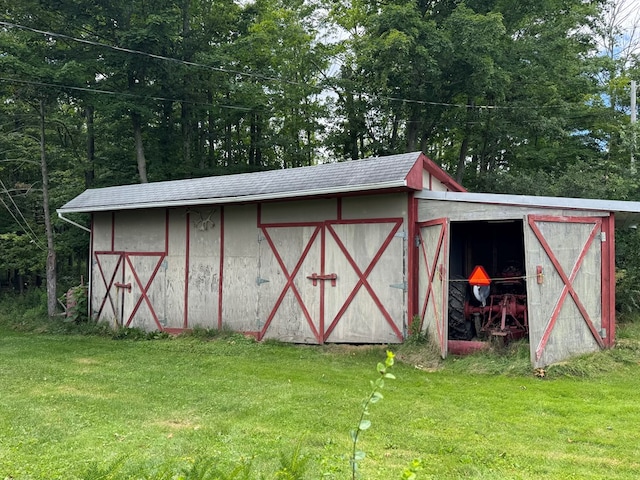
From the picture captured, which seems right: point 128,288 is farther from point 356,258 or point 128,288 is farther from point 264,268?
point 356,258

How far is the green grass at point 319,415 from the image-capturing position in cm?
338

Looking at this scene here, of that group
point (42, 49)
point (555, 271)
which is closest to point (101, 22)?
point (42, 49)

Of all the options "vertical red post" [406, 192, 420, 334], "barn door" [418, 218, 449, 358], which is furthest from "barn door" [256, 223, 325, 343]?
"barn door" [418, 218, 449, 358]

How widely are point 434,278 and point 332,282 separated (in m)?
1.88

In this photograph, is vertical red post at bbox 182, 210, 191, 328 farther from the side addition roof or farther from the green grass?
the green grass

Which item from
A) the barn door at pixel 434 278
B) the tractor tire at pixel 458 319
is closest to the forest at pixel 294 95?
the tractor tire at pixel 458 319

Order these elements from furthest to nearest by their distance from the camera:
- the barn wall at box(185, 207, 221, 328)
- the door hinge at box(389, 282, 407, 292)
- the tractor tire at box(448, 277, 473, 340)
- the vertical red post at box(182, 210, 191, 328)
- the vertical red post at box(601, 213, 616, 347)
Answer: the vertical red post at box(182, 210, 191, 328), the barn wall at box(185, 207, 221, 328), the tractor tire at box(448, 277, 473, 340), the door hinge at box(389, 282, 407, 292), the vertical red post at box(601, 213, 616, 347)

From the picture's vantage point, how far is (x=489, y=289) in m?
7.54

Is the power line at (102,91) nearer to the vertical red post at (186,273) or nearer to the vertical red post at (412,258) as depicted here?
the vertical red post at (186,273)

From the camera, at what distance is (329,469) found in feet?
10.5

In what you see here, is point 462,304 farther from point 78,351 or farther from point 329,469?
point 78,351

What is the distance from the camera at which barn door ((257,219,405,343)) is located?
768 cm

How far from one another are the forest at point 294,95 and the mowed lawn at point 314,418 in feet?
23.5

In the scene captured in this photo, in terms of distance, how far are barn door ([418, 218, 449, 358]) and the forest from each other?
20.1 ft
